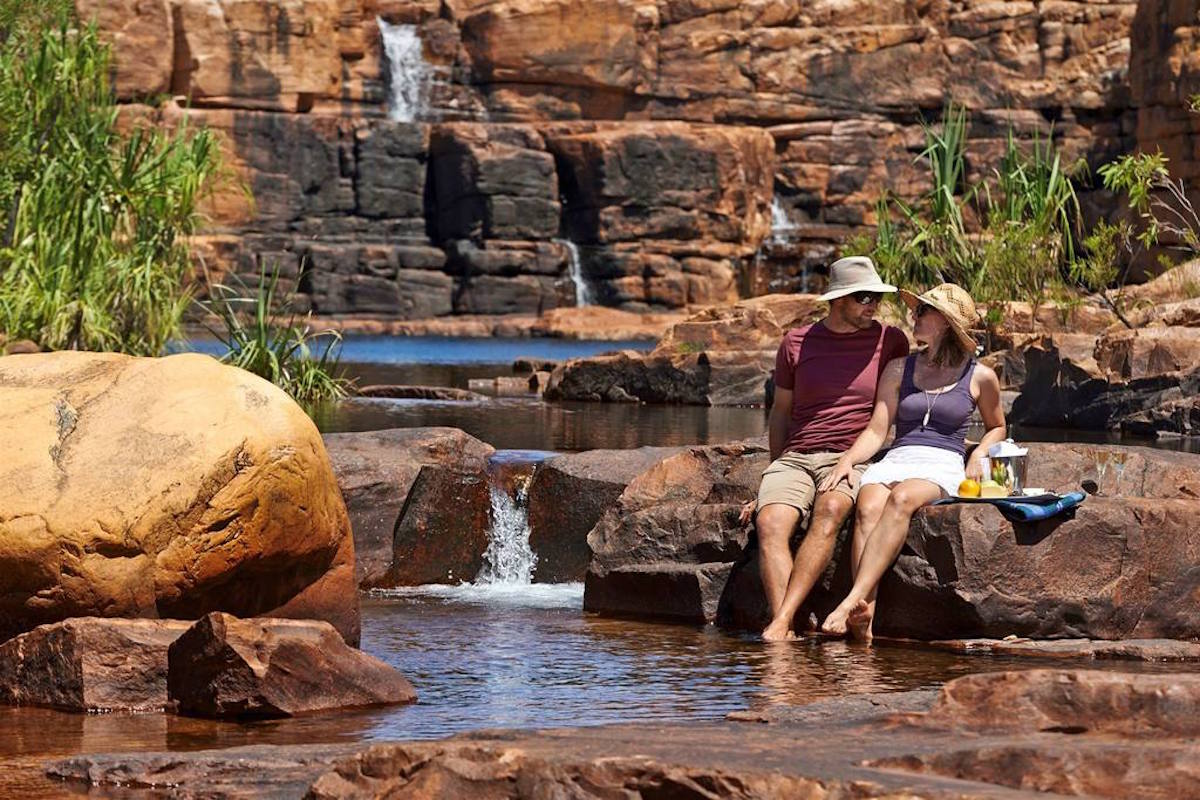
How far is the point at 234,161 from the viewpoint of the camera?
52.5 meters

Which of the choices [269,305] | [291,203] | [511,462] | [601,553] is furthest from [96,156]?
[291,203]

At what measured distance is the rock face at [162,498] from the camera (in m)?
6.79

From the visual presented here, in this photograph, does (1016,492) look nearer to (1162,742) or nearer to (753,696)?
(753,696)

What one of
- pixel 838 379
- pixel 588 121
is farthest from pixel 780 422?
pixel 588 121

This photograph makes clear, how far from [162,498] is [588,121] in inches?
1894

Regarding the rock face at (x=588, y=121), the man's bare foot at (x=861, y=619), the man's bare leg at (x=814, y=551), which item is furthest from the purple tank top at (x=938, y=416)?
the rock face at (x=588, y=121)

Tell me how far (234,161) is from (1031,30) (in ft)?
74.9

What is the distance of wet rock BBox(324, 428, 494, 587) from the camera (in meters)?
9.96

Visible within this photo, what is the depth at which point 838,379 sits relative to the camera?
26.4ft

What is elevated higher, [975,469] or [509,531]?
[975,469]

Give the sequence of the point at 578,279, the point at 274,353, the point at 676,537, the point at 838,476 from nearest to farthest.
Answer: the point at 838,476
the point at 676,537
the point at 274,353
the point at 578,279

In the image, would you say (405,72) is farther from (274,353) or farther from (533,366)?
(274,353)

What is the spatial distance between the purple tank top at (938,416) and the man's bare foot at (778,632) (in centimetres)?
83

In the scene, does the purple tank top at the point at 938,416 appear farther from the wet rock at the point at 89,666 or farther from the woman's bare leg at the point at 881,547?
the wet rock at the point at 89,666
